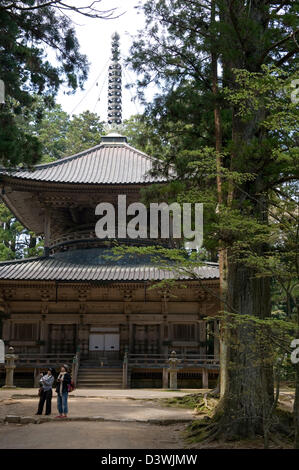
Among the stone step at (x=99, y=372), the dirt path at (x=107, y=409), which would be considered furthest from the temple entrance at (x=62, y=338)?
the dirt path at (x=107, y=409)

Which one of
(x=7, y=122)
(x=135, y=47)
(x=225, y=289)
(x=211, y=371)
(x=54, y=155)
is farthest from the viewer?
(x=54, y=155)

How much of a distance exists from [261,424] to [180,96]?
8.05 meters

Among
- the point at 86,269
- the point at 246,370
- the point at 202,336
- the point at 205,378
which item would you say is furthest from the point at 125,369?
the point at 246,370

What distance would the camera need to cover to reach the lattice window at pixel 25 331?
2343cm

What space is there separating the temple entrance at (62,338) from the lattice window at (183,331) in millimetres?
4499

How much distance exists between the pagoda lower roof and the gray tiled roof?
11.6ft

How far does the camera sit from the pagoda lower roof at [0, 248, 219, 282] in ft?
72.4

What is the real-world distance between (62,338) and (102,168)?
885 cm

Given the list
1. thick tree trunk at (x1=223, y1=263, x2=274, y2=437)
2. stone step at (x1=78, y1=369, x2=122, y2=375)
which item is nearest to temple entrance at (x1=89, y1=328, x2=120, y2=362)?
stone step at (x1=78, y1=369, x2=122, y2=375)

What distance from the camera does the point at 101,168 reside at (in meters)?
27.1

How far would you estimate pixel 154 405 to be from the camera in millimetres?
15594

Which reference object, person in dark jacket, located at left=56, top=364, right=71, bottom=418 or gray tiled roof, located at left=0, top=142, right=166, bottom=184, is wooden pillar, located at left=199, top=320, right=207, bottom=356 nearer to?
gray tiled roof, located at left=0, top=142, right=166, bottom=184
